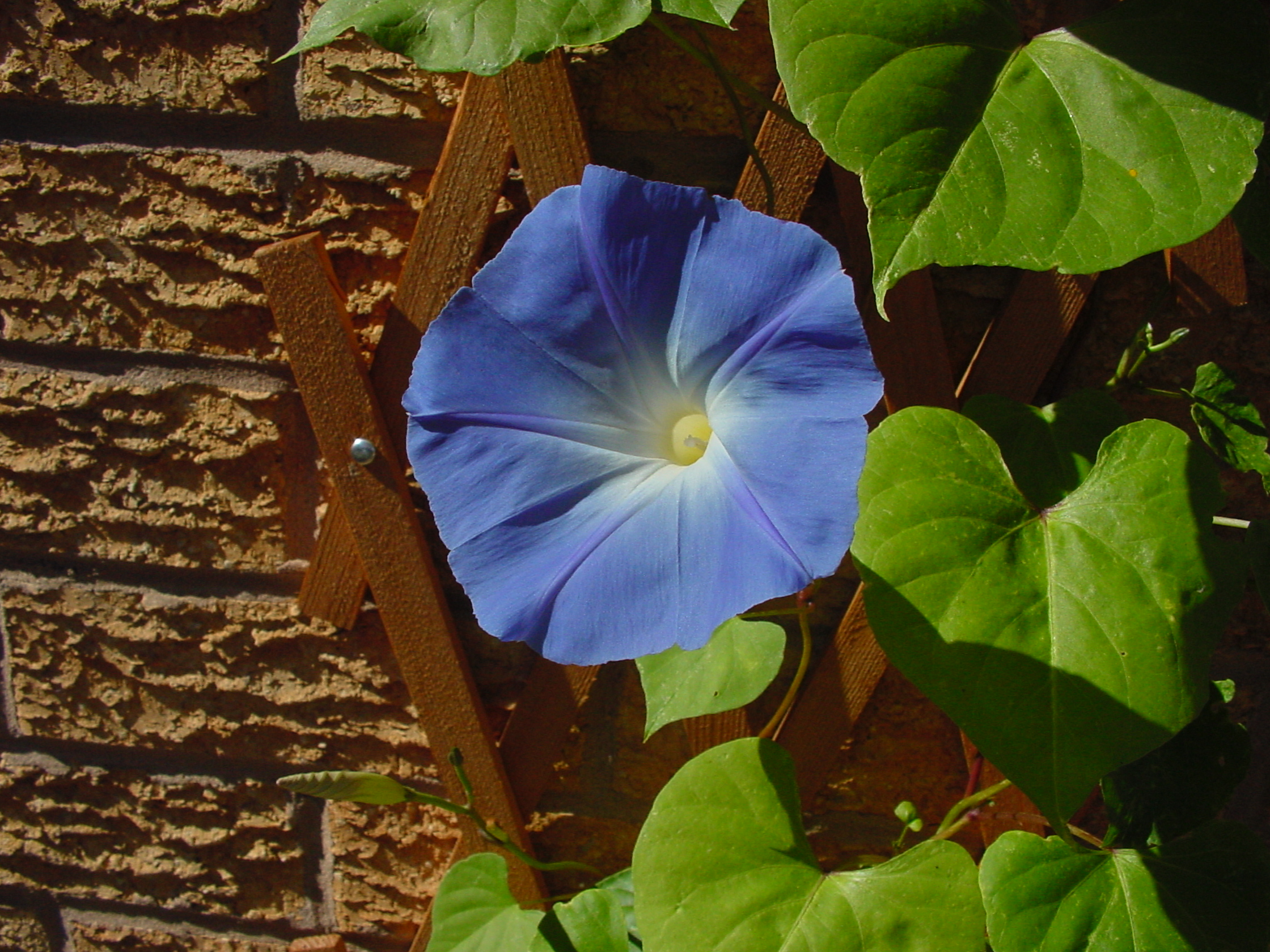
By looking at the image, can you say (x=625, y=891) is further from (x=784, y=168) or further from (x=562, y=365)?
(x=784, y=168)

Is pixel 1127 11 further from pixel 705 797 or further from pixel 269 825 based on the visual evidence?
pixel 269 825

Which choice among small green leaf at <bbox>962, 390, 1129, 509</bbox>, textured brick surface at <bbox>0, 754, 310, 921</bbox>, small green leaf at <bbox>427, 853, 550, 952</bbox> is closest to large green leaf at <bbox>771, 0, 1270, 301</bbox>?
small green leaf at <bbox>962, 390, 1129, 509</bbox>

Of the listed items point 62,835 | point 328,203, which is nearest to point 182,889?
point 62,835

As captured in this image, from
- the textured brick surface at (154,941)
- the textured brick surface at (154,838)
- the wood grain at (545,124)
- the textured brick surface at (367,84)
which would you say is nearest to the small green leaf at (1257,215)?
the wood grain at (545,124)

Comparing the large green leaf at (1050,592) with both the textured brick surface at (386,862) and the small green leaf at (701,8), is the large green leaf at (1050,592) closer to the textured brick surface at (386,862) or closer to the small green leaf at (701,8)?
the small green leaf at (701,8)

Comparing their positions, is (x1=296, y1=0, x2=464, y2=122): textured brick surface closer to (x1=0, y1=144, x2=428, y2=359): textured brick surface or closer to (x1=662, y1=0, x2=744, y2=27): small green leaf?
(x1=0, y1=144, x2=428, y2=359): textured brick surface
